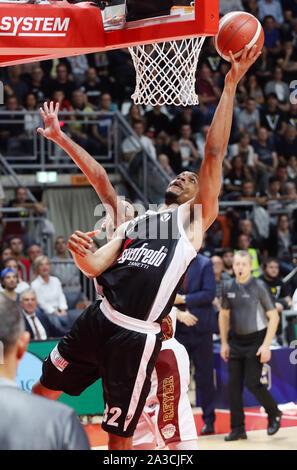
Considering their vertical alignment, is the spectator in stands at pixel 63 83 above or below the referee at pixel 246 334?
above

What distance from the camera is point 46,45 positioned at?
571 cm

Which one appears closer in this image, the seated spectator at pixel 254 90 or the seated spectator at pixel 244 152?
the seated spectator at pixel 244 152

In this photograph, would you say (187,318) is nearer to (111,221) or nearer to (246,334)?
(246,334)

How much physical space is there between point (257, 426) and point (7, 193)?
227 inches

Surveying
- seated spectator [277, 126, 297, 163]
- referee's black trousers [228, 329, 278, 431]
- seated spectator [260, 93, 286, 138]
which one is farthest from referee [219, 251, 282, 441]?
seated spectator [260, 93, 286, 138]

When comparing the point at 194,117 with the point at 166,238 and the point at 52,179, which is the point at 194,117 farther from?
the point at 166,238

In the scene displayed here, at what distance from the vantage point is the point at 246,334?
8891 mm

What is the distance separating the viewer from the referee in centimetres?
865

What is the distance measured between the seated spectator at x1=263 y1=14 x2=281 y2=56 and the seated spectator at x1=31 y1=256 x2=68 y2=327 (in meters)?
8.96

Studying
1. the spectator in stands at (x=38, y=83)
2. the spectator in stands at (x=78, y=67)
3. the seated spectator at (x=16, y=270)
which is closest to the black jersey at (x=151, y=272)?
the seated spectator at (x=16, y=270)

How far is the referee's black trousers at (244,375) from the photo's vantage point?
8.62 metres

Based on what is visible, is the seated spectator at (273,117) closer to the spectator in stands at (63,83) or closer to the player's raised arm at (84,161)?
the spectator in stands at (63,83)

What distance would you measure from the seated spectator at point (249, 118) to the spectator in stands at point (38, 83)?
3847 mm

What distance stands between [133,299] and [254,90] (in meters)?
12.2
